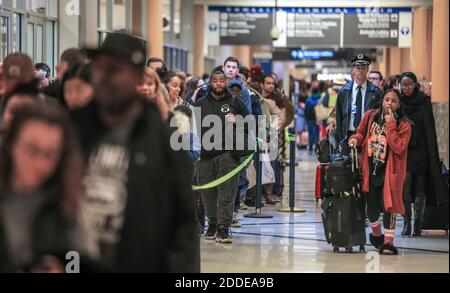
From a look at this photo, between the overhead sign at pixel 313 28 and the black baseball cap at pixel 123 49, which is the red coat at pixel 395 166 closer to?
the black baseball cap at pixel 123 49

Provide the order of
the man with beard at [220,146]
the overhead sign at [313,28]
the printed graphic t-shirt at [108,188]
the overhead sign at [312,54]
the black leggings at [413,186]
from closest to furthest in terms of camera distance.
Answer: the printed graphic t-shirt at [108,188] < the man with beard at [220,146] < the black leggings at [413,186] < the overhead sign at [313,28] < the overhead sign at [312,54]

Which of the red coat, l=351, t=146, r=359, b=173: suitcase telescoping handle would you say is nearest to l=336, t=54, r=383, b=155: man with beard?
l=351, t=146, r=359, b=173: suitcase telescoping handle

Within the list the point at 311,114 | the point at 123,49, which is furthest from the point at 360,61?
the point at 311,114

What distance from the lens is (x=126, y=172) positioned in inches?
182

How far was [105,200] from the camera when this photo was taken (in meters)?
4.62

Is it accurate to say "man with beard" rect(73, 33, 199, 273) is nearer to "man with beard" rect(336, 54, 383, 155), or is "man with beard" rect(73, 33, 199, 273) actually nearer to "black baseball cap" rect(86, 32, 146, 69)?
"black baseball cap" rect(86, 32, 146, 69)

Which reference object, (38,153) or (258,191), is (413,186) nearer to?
(258,191)

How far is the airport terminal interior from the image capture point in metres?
10.8

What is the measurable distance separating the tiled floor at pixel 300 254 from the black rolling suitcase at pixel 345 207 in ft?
0.51

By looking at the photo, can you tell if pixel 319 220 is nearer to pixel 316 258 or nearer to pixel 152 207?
pixel 316 258

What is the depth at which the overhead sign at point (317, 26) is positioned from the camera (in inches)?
1284

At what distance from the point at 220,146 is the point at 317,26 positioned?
22484 millimetres

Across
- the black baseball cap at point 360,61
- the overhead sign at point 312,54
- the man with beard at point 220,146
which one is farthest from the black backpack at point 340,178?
the overhead sign at point 312,54
